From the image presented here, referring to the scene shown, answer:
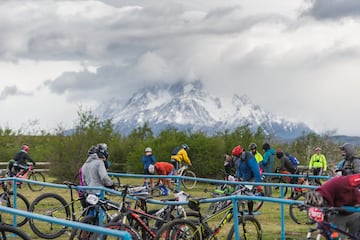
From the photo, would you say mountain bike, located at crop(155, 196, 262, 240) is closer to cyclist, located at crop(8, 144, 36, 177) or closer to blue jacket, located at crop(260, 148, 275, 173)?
blue jacket, located at crop(260, 148, 275, 173)

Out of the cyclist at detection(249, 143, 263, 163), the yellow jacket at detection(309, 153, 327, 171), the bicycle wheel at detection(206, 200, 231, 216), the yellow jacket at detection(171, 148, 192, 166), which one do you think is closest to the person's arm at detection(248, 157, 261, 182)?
the bicycle wheel at detection(206, 200, 231, 216)

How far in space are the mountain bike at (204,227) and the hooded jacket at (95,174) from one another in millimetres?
2596

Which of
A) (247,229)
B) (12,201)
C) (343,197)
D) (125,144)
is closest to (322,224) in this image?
(343,197)

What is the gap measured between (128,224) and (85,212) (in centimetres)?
166

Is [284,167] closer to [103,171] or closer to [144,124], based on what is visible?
[103,171]

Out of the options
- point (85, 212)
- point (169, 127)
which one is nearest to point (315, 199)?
point (85, 212)

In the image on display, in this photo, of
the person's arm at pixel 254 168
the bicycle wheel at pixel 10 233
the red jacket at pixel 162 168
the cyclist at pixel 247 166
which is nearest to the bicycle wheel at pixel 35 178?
the red jacket at pixel 162 168

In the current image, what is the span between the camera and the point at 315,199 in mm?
7082

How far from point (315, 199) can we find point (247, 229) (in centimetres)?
274

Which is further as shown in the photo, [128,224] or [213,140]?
[213,140]

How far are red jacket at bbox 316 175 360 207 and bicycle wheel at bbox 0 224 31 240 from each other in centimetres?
321

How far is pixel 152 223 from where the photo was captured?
957 cm

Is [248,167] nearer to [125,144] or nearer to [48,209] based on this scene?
[48,209]

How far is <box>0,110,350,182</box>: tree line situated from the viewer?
28.1m
